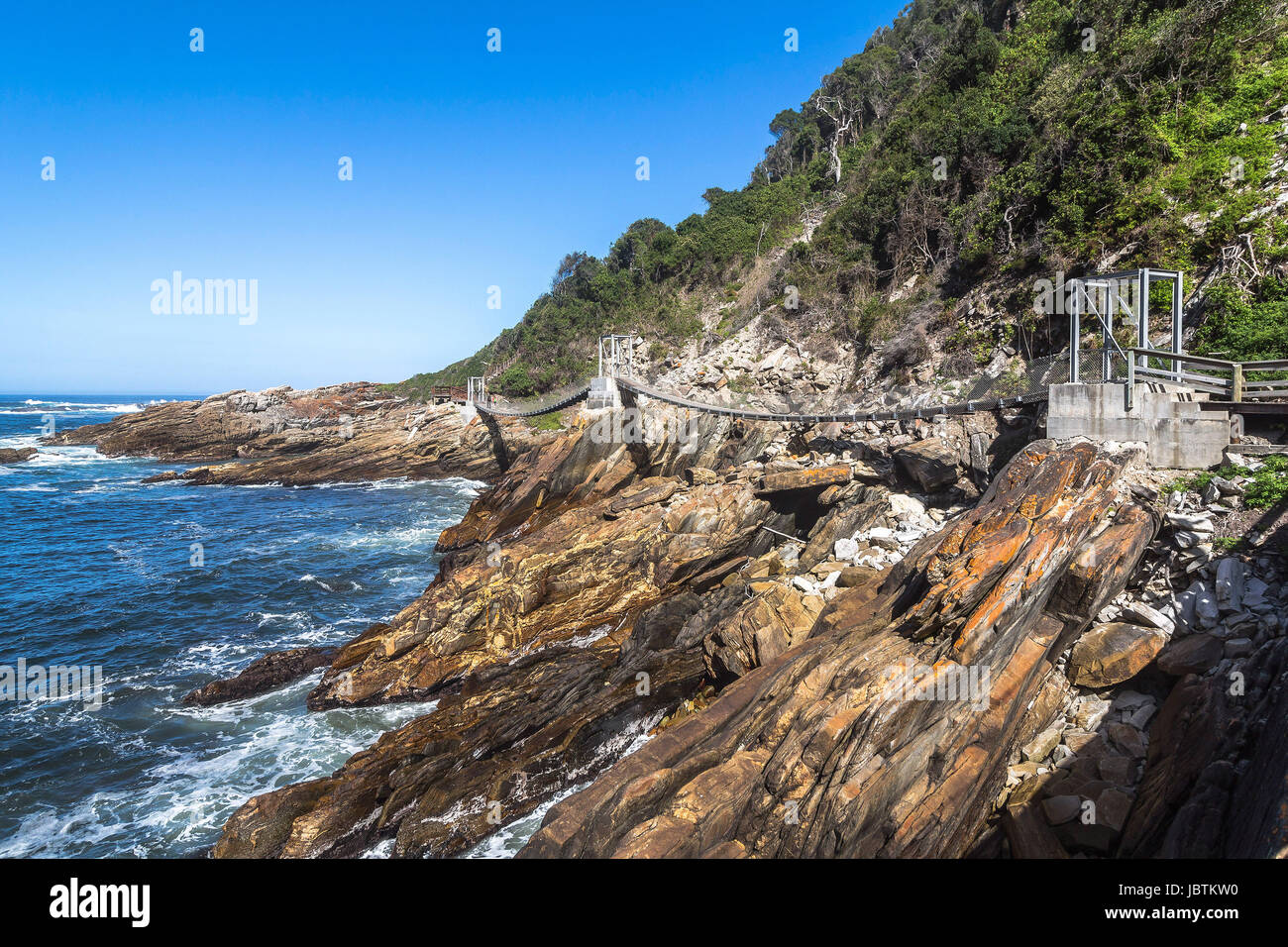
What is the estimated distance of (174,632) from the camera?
666 inches

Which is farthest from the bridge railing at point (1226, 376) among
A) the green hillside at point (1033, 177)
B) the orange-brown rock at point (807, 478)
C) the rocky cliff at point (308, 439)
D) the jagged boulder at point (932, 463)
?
the rocky cliff at point (308, 439)

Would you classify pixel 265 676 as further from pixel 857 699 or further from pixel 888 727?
pixel 888 727

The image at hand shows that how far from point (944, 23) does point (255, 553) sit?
50578 mm

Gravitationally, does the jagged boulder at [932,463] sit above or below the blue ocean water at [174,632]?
above

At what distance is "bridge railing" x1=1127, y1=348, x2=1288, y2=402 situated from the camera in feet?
29.1

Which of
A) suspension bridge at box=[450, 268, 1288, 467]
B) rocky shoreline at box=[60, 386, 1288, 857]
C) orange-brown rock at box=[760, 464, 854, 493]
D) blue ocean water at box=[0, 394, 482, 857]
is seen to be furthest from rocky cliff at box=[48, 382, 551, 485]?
suspension bridge at box=[450, 268, 1288, 467]

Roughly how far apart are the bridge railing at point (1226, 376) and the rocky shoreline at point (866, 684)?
4.96 feet

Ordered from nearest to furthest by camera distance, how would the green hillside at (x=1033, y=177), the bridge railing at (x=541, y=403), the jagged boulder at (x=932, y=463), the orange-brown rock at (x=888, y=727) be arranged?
the orange-brown rock at (x=888, y=727), the jagged boulder at (x=932, y=463), the green hillside at (x=1033, y=177), the bridge railing at (x=541, y=403)

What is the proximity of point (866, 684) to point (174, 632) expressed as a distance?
1809 cm

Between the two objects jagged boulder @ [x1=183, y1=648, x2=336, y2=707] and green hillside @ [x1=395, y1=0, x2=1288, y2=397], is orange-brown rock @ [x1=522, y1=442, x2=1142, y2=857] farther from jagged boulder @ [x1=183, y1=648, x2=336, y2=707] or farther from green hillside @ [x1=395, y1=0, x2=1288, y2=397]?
jagged boulder @ [x1=183, y1=648, x2=336, y2=707]

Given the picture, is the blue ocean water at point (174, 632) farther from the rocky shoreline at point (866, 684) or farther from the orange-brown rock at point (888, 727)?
the orange-brown rock at point (888, 727)

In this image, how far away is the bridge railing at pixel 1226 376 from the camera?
29.1 ft

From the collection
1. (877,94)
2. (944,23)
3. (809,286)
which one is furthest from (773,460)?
(944,23)
